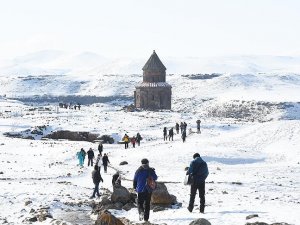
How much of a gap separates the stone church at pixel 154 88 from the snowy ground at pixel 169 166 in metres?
17.1

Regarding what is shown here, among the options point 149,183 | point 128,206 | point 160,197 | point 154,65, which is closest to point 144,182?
point 149,183

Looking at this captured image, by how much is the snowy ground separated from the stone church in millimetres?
17123

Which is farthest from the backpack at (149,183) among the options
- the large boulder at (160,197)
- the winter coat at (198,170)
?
the large boulder at (160,197)

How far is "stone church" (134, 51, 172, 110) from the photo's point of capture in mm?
88250

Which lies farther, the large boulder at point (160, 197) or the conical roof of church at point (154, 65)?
the conical roof of church at point (154, 65)

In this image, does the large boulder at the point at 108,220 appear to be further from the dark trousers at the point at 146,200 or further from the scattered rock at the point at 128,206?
the scattered rock at the point at 128,206

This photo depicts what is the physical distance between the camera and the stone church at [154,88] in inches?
3474

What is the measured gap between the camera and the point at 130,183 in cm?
2641

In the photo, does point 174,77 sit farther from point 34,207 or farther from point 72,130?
point 34,207

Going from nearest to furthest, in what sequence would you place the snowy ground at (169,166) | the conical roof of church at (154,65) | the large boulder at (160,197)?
the snowy ground at (169,166) → the large boulder at (160,197) → the conical roof of church at (154,65)

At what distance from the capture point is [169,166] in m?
34.4

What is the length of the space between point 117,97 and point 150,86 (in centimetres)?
7532

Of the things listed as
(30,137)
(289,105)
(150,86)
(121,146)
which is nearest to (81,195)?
(121,146)

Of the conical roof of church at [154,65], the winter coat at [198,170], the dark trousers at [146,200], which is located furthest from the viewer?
the conical roof of church at [154,65]
